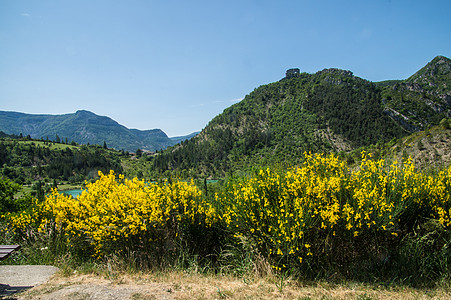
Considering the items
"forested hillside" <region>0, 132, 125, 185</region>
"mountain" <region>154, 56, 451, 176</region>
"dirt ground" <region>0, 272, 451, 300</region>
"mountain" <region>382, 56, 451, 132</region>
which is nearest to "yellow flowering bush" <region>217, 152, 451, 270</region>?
"dirt ground" <region>0, 272, 451, 300</region>

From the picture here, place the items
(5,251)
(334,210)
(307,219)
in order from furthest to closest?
(307,219), (334,210), (5,251)

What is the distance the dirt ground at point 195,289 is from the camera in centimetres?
374

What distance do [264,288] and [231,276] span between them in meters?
0.92

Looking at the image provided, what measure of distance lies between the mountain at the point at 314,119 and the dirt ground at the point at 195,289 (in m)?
89.5

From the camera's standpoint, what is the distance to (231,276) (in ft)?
15.7

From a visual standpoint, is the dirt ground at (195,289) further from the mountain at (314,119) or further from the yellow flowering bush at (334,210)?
the mountain at (314,119)

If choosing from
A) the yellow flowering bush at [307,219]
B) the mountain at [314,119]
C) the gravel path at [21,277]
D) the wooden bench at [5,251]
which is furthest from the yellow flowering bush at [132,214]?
the mountain at [314,119]

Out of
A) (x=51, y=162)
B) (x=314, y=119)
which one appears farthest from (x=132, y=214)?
(x=51, y=162)

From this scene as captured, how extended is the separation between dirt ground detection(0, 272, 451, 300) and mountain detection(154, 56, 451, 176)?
294 ft

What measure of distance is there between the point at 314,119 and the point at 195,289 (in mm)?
131628

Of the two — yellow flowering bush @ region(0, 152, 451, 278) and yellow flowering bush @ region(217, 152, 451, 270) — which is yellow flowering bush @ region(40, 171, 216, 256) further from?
yellow flowering bush @ region(217, 152, 451, 270)

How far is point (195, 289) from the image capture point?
4.02 metres

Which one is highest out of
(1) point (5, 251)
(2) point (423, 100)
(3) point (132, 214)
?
(2) point (423, 100)

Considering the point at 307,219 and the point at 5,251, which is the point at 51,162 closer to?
the point at 5,251
